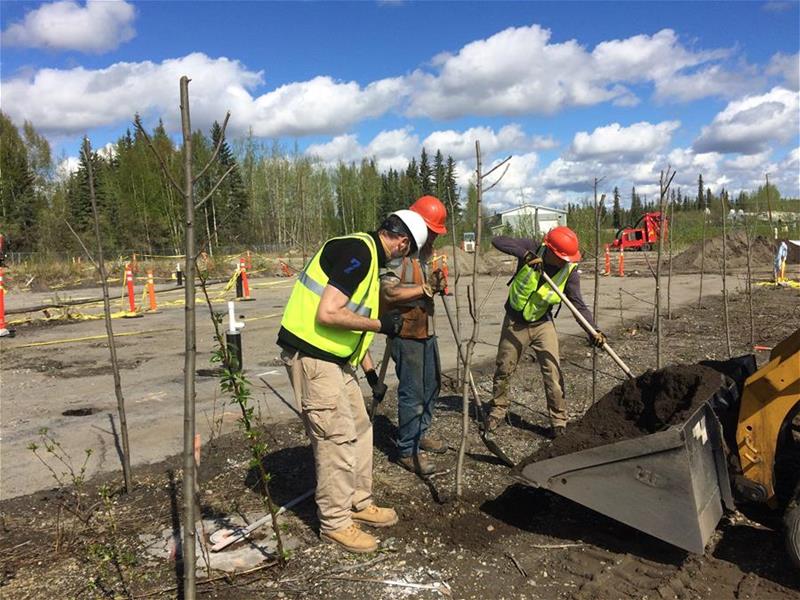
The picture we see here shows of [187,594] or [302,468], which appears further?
[302,468]

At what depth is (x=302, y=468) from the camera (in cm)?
450

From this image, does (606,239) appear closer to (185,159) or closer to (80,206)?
(80,206)

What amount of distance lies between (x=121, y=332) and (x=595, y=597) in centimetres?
1093

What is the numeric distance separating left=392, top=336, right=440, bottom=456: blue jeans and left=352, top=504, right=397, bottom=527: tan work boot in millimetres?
805

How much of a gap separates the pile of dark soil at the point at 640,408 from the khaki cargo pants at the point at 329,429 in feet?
3.14

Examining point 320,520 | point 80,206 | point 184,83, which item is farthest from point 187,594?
point 80,206

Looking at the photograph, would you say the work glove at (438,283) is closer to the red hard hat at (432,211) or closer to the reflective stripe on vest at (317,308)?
the red hard hat at (432,211)

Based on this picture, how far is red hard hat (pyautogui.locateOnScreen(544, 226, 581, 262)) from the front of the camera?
480cm

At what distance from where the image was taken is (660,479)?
2867mm

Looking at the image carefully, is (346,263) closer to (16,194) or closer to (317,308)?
(317,308)

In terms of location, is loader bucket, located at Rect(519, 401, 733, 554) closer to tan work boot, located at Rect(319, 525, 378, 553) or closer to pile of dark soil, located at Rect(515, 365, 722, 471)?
pile of dark soil, located at Rect(515, 365, 722, 471)

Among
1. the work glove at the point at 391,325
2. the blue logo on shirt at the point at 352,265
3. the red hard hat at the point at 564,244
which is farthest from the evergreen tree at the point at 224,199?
the red hard hat at the point at 564,244

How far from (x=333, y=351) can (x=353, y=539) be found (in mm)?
1024

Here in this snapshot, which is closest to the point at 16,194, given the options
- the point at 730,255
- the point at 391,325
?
the point at 730,255
